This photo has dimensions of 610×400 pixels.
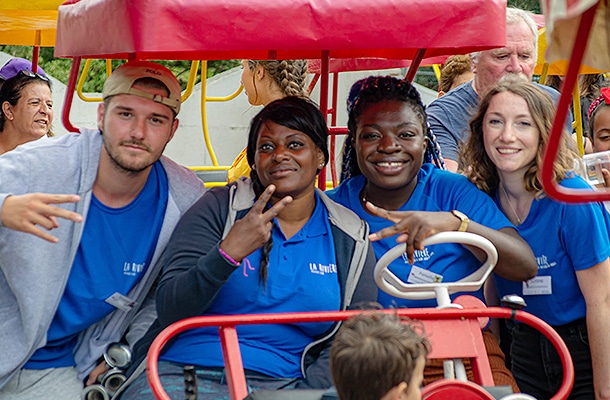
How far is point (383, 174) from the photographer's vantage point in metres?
3.65

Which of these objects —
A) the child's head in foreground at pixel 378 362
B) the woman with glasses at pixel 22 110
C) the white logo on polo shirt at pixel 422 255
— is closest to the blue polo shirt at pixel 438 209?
the white logo on polo shirt at pixel 422 255

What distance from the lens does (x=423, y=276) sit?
3.47 m

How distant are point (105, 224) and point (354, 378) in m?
1.61

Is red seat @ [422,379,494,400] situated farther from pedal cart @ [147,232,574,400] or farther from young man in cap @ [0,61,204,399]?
young man in cap @ [0,61,204,399]

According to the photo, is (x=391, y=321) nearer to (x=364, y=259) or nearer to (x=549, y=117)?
(x=364, y=259)

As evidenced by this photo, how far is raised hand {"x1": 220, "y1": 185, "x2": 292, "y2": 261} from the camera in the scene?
122 inches

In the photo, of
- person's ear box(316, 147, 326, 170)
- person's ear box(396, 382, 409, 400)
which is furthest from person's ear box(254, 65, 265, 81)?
person's ear box(396, 382, 409, 400)

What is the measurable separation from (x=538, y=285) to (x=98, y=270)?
179 centimetres

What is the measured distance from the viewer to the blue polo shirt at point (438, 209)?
3.51 m

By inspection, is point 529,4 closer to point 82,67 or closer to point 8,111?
point 82,67

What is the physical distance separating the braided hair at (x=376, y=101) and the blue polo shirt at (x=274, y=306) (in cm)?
74

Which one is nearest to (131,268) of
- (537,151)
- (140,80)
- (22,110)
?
(140,80)

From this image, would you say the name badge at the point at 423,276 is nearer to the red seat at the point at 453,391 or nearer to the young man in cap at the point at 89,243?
the red seat at the point at 453,391

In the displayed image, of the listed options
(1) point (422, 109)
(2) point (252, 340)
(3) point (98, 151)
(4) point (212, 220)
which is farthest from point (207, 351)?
(1) point (422, 109)
